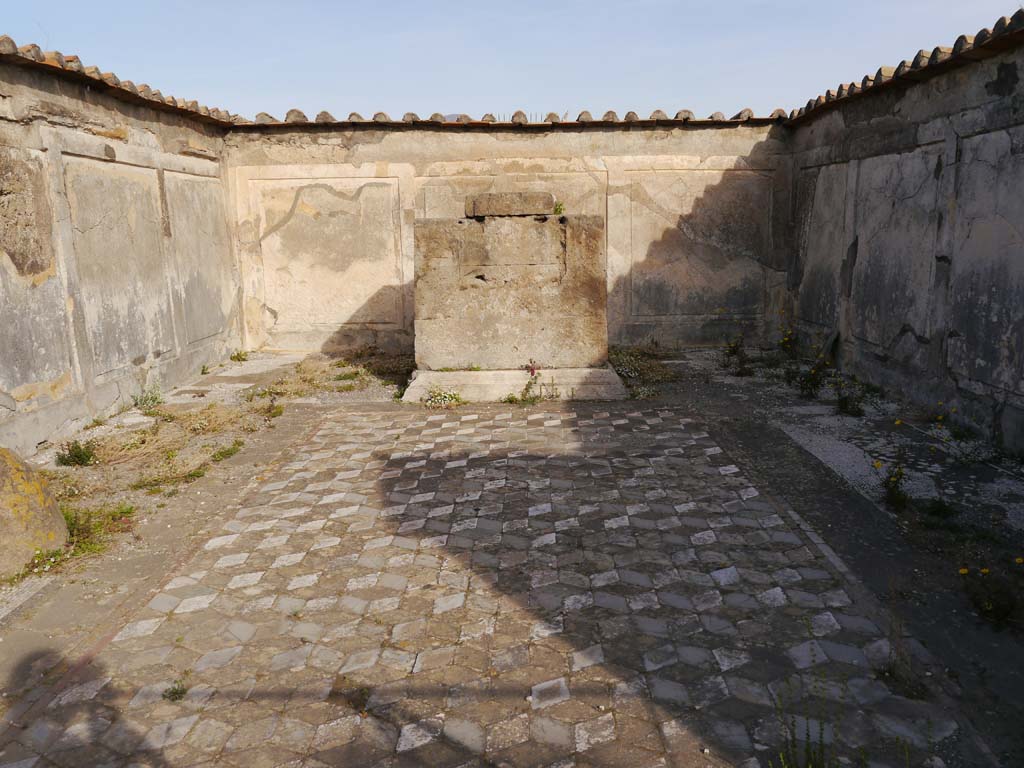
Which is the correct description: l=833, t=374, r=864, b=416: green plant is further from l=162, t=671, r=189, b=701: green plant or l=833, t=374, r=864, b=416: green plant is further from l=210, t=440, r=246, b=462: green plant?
→ l=162, t=671, r=189, b=701: green plant

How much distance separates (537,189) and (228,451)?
19.2 ft

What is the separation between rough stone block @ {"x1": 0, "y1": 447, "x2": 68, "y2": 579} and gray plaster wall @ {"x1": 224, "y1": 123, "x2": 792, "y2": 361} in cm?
653

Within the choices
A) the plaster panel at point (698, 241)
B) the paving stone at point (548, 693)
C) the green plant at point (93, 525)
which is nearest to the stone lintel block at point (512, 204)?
the plaster panel at point (698, 241)

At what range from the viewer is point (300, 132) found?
402 inches

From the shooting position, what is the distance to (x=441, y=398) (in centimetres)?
752

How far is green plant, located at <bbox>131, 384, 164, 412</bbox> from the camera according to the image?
7449 millimetres

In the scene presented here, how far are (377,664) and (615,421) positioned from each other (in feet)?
13.0

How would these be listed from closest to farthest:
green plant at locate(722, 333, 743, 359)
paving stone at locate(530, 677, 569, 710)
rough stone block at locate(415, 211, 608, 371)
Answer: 1. paving stone at locate(530, 677, 569, 710)
2. rough stone block at locate(415, 211, 608, 371)
3. green plant at locate(722, 333, 743, 359)

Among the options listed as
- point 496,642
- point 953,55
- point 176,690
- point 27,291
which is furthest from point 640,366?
point 176,690

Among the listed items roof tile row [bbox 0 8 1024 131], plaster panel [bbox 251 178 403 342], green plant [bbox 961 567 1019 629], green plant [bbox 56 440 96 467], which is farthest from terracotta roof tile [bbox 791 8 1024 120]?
green plant [bbox 56 440 96 467]

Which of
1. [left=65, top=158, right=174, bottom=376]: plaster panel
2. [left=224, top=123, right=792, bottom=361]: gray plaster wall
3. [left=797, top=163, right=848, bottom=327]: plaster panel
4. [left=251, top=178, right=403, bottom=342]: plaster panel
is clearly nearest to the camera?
[left=65, top=158, right=174, bottom=376]: plaster panel

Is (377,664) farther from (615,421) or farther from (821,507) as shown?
(615,421)

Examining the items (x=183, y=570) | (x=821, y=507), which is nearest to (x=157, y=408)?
(x=183, y=570)

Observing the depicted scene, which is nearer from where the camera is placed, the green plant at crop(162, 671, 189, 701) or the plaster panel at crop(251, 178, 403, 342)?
the green plant at crop(162, 671, 189, 701)
